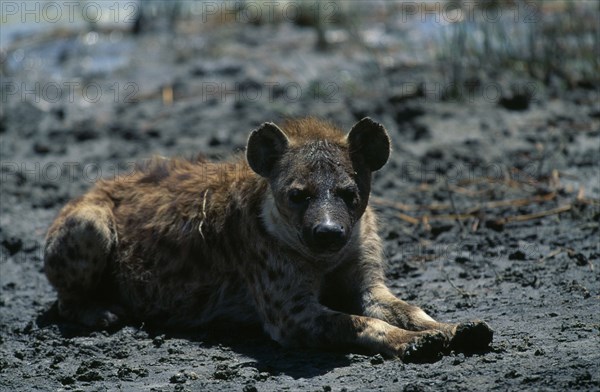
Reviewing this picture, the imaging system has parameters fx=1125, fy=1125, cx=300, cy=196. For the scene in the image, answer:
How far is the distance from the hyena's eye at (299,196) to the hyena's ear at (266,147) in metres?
0.40

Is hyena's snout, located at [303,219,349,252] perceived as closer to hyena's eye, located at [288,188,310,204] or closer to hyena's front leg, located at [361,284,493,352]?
hyena's eye, located at [288,188,310,204]

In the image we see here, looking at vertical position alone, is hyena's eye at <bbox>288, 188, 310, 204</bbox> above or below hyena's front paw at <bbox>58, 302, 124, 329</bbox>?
above

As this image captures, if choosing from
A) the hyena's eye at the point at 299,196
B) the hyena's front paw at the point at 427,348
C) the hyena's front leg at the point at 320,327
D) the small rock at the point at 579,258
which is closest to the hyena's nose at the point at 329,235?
the hyena's eye at the point at 299,196

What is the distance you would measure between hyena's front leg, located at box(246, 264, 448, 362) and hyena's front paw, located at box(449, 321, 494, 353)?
7 cm

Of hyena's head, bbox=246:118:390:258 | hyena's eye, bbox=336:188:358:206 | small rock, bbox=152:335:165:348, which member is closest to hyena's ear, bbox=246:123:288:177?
hyena's head, bbox=246:118:390:258

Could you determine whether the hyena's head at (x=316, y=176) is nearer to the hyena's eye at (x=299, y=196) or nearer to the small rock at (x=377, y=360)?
the hyena's eye at (x=299, y=196)

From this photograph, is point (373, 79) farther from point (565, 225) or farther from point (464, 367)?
point (464, 367)

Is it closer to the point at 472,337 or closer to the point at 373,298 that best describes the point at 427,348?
the point at 472,337

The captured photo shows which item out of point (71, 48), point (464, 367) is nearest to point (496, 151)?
point (464, 367)

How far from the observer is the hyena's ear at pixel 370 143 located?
670 centimetres

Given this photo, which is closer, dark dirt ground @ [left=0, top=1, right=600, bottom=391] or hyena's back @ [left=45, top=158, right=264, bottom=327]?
dark dirt ground @ [left=0, top=1, right=600, bottom=391]

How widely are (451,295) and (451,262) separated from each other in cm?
72

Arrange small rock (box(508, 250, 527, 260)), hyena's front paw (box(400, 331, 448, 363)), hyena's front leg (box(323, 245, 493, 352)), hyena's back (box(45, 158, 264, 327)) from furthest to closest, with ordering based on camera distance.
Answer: small rock (box(508, 250, 527, 260)), hyena's back (box(45, 158, 264, 327)), hyena's front leg (box(323, 245, 493, 352)), hyena's front paw (box(400, 331, 448, 363))

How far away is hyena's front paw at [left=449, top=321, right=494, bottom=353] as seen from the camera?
19.0 ft
